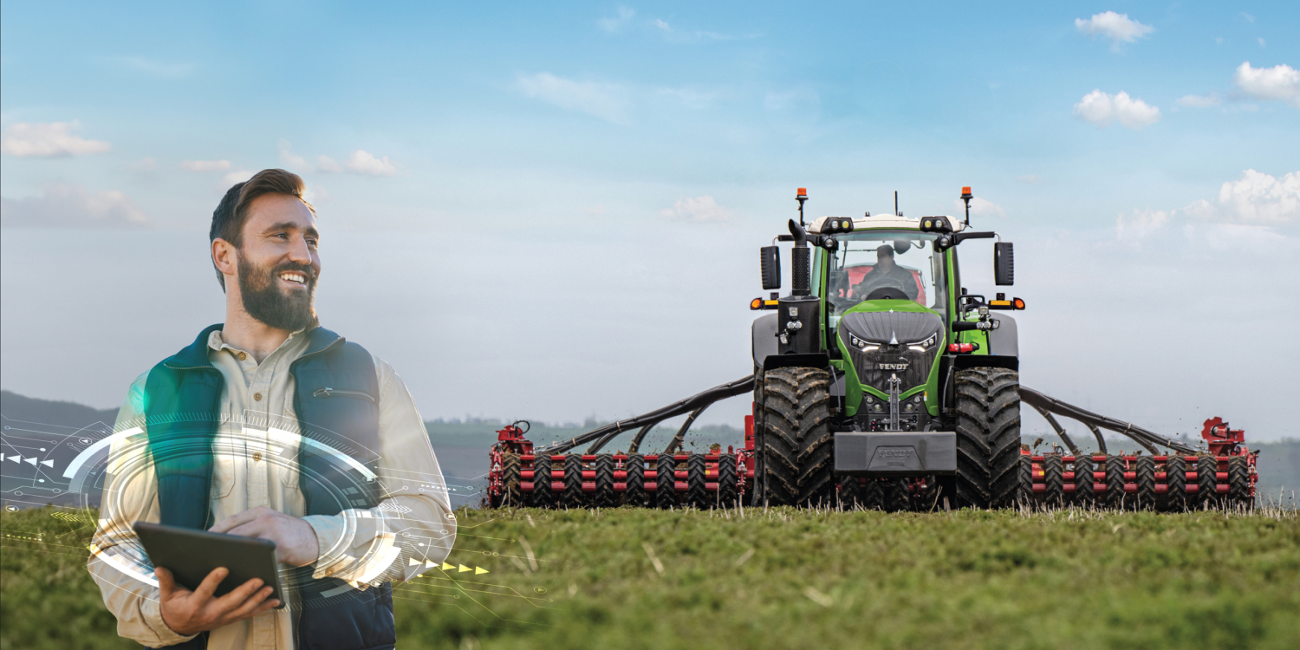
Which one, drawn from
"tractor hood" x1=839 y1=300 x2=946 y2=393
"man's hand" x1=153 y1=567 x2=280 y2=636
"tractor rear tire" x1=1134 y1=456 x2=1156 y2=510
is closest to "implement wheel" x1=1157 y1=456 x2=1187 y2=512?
"tractor rear tire" x1=1134 y1=456 x2=1156 y2=510

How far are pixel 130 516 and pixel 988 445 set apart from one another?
8230mm

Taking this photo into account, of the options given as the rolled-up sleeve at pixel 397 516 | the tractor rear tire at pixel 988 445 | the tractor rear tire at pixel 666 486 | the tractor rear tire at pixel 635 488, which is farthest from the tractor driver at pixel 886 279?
the rolled-up sleeve at pixel 397 516

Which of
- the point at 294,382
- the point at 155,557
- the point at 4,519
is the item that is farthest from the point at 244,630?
the point at 4,519

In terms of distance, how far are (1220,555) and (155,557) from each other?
4.52m

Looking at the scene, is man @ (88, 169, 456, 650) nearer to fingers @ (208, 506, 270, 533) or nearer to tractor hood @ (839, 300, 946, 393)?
fingers @ (208, 506, 270, 533)

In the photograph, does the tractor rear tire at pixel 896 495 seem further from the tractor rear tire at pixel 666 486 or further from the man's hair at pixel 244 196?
the man's hair at pixel 244 196

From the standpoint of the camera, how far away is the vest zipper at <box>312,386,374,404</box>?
2527 mm

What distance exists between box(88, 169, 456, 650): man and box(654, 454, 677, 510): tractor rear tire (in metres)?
9.67

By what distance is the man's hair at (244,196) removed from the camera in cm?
249

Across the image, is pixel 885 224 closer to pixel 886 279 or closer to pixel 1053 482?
pixel 886 279

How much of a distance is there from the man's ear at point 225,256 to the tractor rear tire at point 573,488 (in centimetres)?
993

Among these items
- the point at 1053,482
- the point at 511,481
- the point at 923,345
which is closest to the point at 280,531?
the point at 923,345

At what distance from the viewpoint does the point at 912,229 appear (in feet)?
34.7

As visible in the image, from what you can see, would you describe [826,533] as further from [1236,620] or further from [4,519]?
[4,519]
